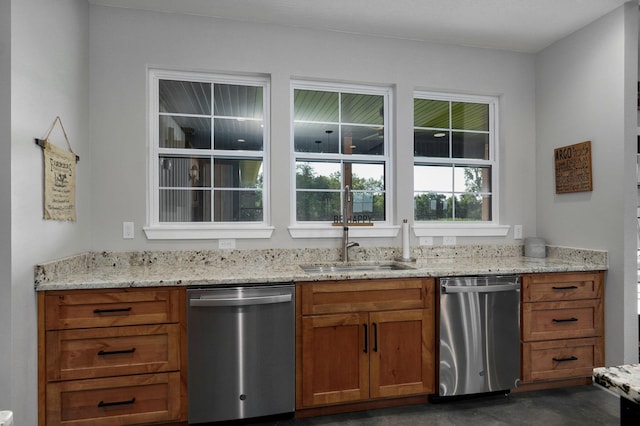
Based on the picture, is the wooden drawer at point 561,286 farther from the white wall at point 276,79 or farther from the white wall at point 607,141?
the white wall at point 276,79

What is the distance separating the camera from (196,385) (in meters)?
2.21

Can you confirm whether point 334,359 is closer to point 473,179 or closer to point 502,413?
point 502,413

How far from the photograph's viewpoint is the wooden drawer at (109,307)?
6.75 feet

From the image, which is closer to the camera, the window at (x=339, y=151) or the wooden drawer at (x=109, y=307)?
the wooden drawer at (x=109, y=307)

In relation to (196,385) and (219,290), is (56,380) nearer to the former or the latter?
(196,385)

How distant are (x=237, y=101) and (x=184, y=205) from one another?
3.03ft

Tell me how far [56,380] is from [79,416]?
0.79 feet

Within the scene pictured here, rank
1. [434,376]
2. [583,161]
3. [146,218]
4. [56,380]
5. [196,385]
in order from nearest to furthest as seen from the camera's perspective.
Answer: [56,380] → [196,385] → [434,376] → [146,218] → [583,161]

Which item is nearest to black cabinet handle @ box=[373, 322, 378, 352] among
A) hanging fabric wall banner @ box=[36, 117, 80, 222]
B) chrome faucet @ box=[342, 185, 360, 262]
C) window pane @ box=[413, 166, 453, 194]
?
chrome faucet @ box=[342, 185, 360, 262]

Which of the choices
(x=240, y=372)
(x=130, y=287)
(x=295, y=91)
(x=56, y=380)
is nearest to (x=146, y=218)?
(x=130, y=287)

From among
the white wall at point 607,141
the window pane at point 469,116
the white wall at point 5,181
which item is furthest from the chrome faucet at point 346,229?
the white wall at point 5,181

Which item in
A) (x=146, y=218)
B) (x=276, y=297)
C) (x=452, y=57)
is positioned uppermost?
(x=452, y=57)

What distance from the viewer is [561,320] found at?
9.09 feet

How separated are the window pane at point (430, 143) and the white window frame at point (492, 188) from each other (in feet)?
0.15
